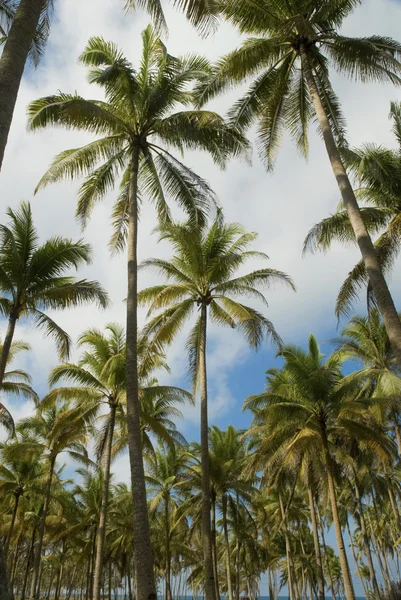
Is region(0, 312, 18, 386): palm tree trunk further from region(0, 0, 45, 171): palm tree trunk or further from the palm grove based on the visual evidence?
region(0, 0, 45, 171): palm tree trunk

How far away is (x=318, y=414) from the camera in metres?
19.3

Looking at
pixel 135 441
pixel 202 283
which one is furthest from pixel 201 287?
pixel 135 441

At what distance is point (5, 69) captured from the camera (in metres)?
6.05

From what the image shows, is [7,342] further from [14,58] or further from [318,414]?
[318,414]

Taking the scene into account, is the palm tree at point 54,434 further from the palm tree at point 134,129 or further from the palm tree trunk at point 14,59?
the palm tree trunk at point 14,59

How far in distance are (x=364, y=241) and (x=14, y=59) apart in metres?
6.73

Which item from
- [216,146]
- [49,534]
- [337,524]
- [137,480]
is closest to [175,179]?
[216,146]

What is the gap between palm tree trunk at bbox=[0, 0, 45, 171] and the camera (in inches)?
225

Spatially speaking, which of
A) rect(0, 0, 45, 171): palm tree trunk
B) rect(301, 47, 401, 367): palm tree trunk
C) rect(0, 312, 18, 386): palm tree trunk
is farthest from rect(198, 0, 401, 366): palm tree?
rect(0, 312, 18, 386): palm tree trunk

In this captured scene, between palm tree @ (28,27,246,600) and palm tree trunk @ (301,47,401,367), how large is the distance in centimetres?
309

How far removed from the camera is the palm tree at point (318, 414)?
17.5 m

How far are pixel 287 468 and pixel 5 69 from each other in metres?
16.8

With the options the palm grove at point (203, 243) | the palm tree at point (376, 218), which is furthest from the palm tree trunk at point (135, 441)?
the palm tree at point (376, 218)

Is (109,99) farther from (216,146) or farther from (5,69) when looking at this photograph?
(5,69)
